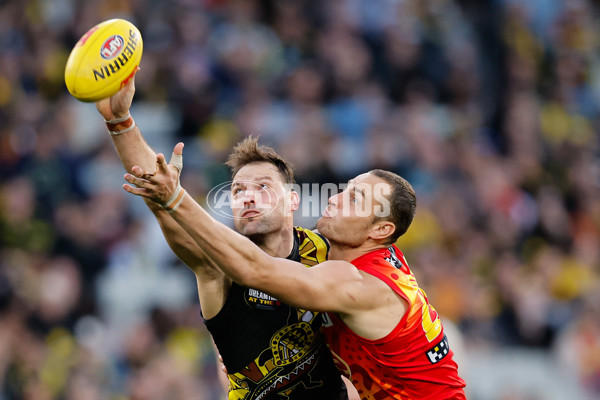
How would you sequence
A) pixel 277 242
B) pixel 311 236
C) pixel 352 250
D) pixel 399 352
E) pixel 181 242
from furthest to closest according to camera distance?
pixel 311 236, pixel 277 242, pixel 352 250, pixel 399 352, pixel 181 242

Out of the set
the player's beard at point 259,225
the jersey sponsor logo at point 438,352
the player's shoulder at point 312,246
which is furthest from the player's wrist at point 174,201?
the jersey sponsor logo at point 438,352

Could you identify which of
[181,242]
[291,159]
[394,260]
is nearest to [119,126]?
[181,242]

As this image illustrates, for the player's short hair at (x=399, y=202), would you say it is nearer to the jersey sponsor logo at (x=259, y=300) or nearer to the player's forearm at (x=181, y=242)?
the jersey sponsor logo at (x=259, y=300)

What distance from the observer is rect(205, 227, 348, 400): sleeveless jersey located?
5.00m

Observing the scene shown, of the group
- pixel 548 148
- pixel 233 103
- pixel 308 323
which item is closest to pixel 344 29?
pixel 233 103

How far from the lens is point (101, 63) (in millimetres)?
4242

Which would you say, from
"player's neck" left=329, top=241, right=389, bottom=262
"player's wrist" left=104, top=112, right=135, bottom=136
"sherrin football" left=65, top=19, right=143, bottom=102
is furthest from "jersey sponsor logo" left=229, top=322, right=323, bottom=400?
"sherrin football" left=65, top=19, right=143, bottom=102

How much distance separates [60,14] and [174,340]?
510 cm

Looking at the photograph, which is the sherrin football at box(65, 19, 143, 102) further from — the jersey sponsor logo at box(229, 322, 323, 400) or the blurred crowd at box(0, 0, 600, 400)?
the blurred crowd at box(0, 0, 600, 400)

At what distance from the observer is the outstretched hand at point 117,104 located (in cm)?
441

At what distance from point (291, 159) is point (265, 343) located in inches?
220

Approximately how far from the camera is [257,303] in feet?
16.4

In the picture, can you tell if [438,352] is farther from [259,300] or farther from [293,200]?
[293,200]

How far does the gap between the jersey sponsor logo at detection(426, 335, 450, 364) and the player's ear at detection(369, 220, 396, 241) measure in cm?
72
